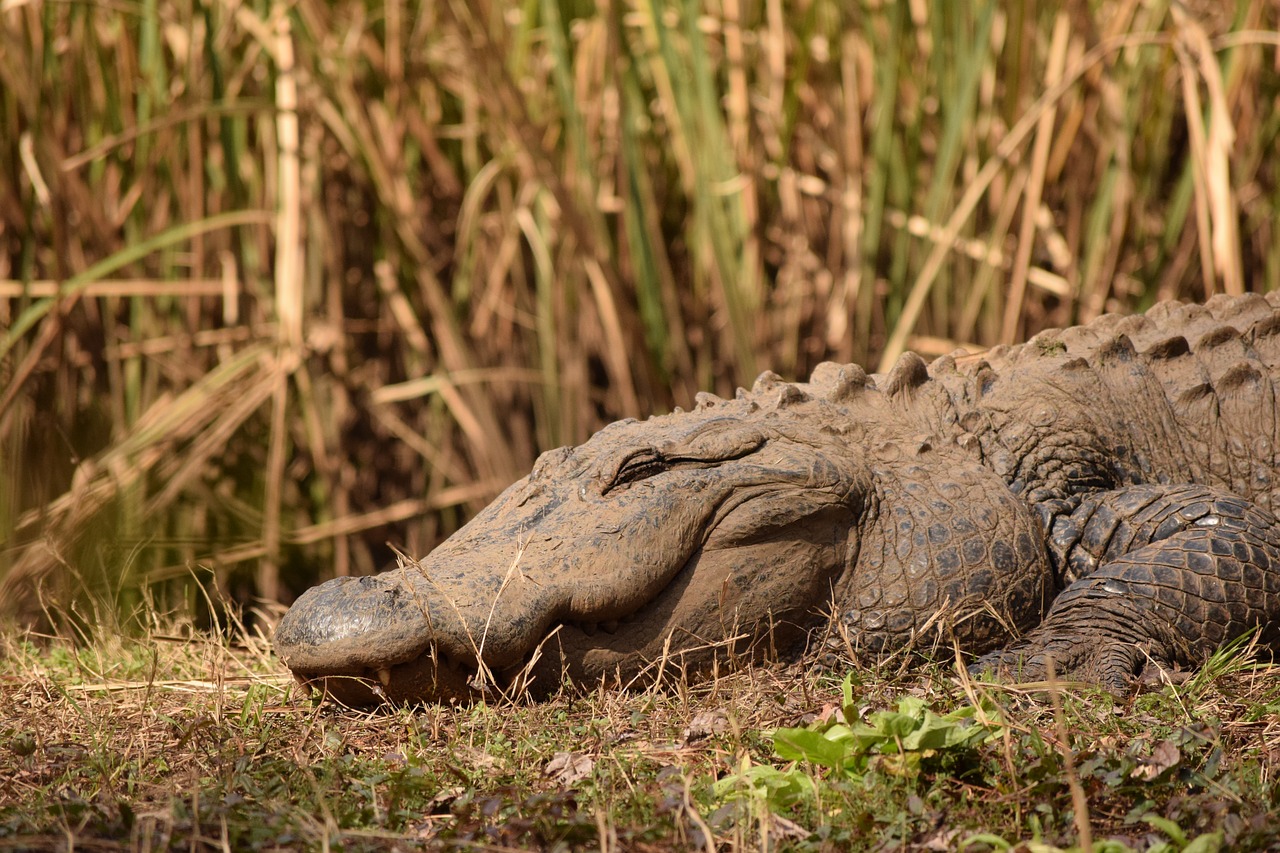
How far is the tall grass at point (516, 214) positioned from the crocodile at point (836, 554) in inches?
63.5

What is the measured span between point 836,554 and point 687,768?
2.95 ft

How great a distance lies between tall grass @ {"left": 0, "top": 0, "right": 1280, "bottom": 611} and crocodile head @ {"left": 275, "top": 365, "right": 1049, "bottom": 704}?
1972 mm

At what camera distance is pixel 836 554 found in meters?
3.02

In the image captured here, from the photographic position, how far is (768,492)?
9.74ft

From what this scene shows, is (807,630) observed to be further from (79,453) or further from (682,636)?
(79,453)

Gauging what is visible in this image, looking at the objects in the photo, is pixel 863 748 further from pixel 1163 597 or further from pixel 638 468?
pixel 1163 597

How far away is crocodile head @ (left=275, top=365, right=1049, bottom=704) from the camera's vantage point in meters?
2.60

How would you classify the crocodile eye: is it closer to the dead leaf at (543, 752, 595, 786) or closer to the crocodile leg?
the dead leaf at (543, 752, 595, 786)

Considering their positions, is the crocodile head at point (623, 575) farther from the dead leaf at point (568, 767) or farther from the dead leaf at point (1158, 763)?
the dead leaf at point (1158, 763)

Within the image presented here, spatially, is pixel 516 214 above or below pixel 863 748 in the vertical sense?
above

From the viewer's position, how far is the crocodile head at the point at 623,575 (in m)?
2.60

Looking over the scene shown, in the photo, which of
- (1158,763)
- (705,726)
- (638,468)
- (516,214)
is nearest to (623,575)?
(638,468)

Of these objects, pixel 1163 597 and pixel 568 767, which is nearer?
pixel 568 767

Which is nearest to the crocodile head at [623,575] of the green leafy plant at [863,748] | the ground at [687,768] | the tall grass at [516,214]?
the ground at [687,768]
